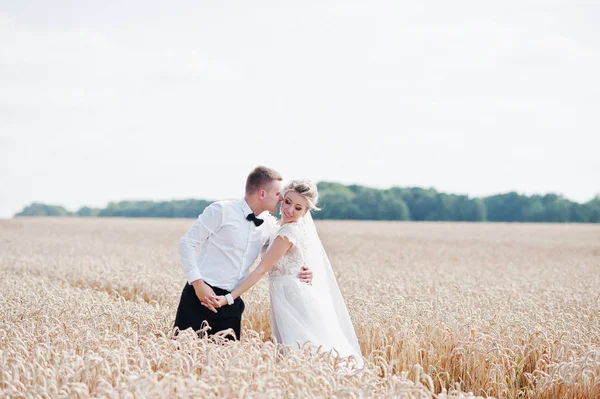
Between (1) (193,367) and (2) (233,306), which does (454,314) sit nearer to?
(2) (233,306)

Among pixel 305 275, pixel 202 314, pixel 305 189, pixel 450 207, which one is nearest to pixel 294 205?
pixel 305 189

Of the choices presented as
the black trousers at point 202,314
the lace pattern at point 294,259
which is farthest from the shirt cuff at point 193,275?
the lace pattern at point 294,259

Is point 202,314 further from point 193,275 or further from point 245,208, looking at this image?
point 245,208

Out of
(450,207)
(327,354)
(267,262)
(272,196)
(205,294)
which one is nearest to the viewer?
(327,354)

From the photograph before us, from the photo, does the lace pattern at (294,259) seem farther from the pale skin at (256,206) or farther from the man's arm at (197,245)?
the man's arm at (197,245)

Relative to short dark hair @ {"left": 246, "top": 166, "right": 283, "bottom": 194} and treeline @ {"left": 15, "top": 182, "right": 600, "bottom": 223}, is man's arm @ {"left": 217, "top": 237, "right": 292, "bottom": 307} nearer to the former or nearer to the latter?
short dark hair @ {"left": 246, "top": 166, "right": 283, "bottom": 194}

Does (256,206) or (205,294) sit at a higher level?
(256,206)

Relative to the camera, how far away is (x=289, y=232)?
5.77 meters

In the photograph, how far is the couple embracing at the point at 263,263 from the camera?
5.66 m

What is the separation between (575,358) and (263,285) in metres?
5.72

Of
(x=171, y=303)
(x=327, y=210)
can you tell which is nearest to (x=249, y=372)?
(x=171, y=303)

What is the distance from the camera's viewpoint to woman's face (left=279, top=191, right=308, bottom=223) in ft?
18.7

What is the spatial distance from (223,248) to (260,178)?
2.44ft

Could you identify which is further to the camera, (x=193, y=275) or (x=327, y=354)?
(x=193, y=275)
